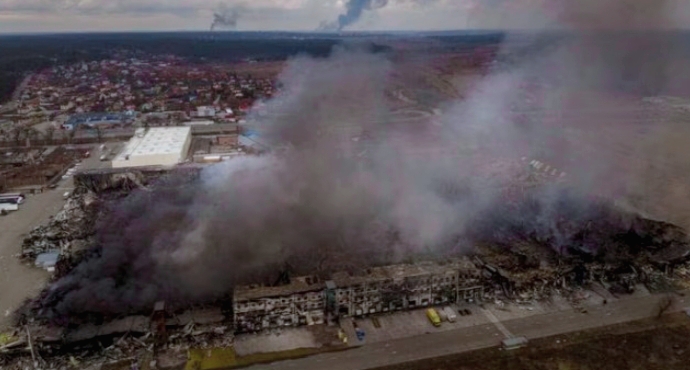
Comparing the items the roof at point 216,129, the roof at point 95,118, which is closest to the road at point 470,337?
the roof at point 216,129

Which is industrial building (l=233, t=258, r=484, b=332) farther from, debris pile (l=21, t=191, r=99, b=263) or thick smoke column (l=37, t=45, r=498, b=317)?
debris pile (l=21, t=191, r=99, b=263)

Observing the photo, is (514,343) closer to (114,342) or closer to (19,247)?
(114,342)

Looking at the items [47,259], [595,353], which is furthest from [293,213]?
[595,353]

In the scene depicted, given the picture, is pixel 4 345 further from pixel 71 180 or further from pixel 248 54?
pixel 248 54

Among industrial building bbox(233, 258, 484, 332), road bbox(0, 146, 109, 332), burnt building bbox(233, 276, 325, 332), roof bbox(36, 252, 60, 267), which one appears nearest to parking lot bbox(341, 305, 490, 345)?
industrial building bbox(233, 258, 484, 332)

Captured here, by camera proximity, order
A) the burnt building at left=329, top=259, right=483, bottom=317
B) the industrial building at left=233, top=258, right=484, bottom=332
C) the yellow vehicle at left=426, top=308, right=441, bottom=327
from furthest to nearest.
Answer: the burnt building at left=329, top=259, right=483, bottom=317 → the yellow vehicle at left=426, top=308, right=441, bottom=327 → the industrial building at left=233, top=258, right=484, bottom=332

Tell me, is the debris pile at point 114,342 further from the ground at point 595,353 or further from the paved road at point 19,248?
the ground at point 595,353
